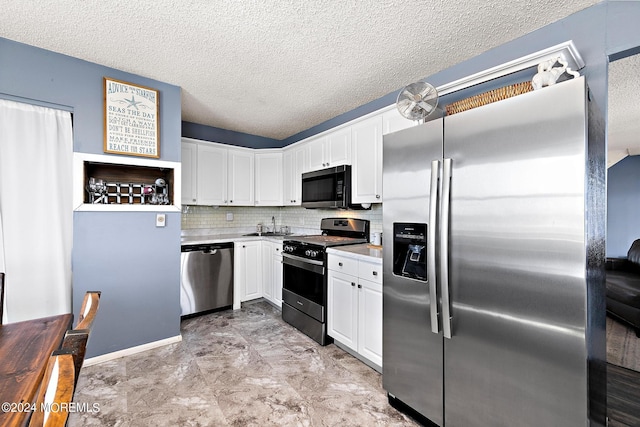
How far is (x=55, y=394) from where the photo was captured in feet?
2.12

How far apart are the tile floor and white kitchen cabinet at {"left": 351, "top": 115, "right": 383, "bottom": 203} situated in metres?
1.54

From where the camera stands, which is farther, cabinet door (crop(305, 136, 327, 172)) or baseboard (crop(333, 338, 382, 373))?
cabinet door (crop(305, 136, 327, 172))

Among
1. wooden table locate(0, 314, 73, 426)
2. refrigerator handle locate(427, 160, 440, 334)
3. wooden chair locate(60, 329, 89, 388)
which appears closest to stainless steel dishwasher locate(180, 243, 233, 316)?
wooden table locate(0, 314, 73, 426)

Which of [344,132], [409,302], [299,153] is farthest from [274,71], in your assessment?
[409,302]

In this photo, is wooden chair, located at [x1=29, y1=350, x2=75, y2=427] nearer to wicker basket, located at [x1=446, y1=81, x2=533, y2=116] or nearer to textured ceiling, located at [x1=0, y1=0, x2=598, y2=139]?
textured ceiling, located at [x1=0, y1=0, x2=598, y2=139]

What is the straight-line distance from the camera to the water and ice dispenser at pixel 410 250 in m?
1.71

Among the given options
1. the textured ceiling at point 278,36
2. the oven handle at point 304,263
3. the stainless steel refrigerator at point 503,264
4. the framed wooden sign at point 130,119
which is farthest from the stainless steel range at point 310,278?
the framed wooden sign at point 130,119

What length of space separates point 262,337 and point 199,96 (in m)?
2.62

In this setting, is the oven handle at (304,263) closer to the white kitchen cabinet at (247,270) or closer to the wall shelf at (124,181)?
the white kitchen cabinet at (247,270)

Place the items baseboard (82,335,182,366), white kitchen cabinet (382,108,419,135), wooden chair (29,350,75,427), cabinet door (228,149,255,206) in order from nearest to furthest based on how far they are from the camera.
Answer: wooden chair (29,350,75,427) → baseboard (82,335,182,366) → white kitchen cabinet (382,108,419,135) → cabinet door (228,149,255,206)

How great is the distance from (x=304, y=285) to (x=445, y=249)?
1837 mm

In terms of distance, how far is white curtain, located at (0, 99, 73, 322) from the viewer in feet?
7.16

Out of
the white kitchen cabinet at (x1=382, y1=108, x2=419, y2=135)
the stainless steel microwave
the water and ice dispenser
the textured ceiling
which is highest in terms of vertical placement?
the textured ceiling

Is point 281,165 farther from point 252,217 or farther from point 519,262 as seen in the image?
point 519,262
